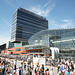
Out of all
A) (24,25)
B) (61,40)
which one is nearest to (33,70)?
(61,40)

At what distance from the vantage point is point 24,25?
103375 millimetres

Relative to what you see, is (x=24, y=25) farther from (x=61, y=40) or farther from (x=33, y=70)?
(x=33, y=70)

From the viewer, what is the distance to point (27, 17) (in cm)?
10881

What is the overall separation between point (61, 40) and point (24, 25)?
76151 millimetres

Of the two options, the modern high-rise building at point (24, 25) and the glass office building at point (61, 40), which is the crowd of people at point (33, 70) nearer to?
the glass office building at point (61, 40)

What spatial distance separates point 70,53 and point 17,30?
77.9m

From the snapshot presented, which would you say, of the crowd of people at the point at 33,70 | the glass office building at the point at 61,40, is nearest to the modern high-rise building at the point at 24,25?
the glass office building at the point at 61,40

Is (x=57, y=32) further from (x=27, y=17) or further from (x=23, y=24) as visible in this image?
(x=27, y=17)

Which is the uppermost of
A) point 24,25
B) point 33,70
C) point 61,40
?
point 24,25

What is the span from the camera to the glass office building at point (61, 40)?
30.3 m

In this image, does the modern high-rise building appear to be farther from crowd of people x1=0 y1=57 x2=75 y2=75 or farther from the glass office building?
crowd of people x1=0 y1=57 x2=75 y2=75

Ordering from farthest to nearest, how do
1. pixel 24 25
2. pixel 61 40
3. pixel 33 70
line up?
pixel 24 25, pixel 61 40, pixel 33 70

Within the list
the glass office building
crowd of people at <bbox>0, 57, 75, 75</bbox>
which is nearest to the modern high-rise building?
the glass office building

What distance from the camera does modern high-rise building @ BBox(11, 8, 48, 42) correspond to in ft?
319
